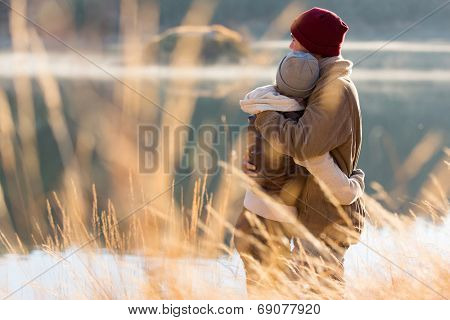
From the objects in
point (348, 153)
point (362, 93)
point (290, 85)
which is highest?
point (290, 85)

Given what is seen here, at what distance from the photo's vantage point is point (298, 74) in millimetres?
2426

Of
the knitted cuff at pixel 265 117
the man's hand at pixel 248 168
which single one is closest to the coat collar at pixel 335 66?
the knitted cuff at pixel 265 117

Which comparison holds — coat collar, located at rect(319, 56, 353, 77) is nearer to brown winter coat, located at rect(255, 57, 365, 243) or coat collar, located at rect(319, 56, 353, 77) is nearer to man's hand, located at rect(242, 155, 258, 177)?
brown winter coat, located at rect(255, 57, 365, 243)

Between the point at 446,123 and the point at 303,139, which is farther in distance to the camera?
the point at 446,123

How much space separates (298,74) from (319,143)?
210 millimetres

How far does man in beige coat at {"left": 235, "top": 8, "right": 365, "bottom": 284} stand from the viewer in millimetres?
2402

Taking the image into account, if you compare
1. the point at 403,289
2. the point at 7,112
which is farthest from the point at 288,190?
the point at 7,112

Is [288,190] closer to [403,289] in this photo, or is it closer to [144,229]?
[403,289]

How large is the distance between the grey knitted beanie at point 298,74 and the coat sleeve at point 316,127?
0.05 meters

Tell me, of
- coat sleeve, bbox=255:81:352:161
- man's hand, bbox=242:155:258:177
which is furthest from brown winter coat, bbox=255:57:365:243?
man's hand, bbox=242:155:258:177

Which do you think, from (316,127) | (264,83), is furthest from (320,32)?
(264,83)

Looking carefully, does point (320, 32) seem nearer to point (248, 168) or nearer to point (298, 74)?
point (298, 74)

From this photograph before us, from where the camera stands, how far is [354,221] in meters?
2.55

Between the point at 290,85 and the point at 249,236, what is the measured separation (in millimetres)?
483
